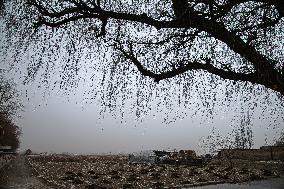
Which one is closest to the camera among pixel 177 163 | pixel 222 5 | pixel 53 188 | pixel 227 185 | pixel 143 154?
pixel 222 5

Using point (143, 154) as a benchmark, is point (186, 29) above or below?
above

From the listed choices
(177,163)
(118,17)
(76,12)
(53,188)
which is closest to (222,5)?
(118,17)

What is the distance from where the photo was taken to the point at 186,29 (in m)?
6.26

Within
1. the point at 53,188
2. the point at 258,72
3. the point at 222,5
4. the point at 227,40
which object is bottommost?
the point at 53,188

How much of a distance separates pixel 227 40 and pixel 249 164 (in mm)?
17925

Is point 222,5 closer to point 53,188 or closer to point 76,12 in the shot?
point 76,12

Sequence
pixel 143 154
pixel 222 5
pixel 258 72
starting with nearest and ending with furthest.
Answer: pixel 222 5
pixel 258 72
pixel 143 154

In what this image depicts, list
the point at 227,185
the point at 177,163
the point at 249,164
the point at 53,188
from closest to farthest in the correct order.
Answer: the point at 53,188 < the point at 227,185 < the point at 249,164 < the point at 177,163

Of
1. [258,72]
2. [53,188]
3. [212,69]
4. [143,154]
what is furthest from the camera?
[143,154]

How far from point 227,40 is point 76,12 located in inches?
121

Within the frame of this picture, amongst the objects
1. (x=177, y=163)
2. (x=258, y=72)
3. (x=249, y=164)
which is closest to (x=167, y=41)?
(x=258, y=72)

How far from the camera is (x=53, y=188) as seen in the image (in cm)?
1224

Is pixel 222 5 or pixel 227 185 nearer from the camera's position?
pixel 222 5

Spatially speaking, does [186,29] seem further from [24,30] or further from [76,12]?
[24,30]
